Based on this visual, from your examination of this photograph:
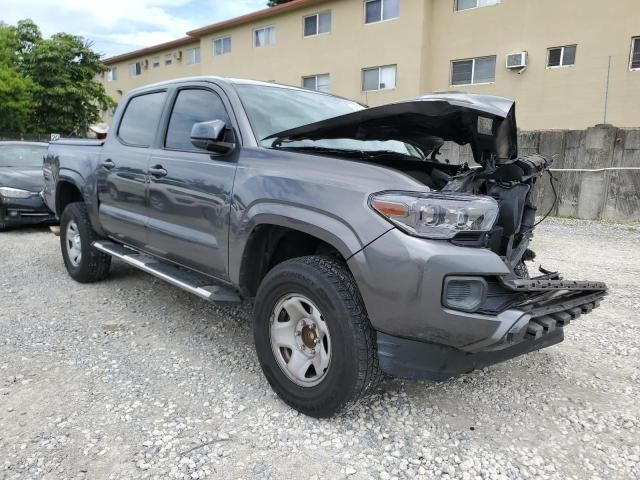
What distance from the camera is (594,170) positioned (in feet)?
32.4

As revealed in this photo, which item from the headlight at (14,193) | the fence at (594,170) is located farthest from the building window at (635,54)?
the headlight at (14,193)

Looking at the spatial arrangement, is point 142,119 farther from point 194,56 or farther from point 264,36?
point 194,56

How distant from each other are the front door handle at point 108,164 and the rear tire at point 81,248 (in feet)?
2.43

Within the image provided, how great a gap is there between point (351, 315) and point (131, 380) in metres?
1.60

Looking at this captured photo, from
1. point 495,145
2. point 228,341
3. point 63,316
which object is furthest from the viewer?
point 63,316

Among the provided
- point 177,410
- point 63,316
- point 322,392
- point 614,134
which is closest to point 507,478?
point 322,392

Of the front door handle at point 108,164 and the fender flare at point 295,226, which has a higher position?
the front door handle at point 108,164

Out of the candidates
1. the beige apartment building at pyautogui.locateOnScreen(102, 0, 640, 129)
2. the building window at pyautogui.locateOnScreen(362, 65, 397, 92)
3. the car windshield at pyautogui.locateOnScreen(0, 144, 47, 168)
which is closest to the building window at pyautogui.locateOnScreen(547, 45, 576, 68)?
the beige apartment building at pyautogui.locateOnScreen(102, 0, 640, 129)

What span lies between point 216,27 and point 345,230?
944 inches

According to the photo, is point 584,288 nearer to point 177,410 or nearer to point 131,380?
point 177,410

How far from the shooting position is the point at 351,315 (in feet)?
7.92

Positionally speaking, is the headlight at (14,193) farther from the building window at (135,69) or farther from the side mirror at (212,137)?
the building window at (135,69)

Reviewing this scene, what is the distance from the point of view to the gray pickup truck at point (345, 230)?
225 cm

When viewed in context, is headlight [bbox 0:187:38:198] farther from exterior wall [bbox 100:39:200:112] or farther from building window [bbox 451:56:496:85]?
exterior wall [bbox 100:39:200:112]
